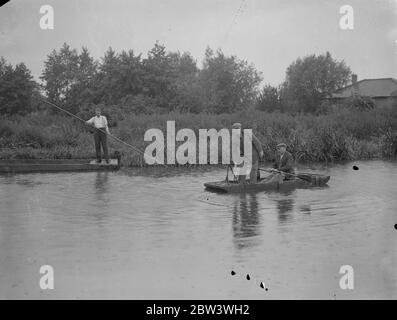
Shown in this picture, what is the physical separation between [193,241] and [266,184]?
584 cm

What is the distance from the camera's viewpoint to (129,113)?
34312mm

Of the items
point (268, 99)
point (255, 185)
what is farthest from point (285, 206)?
point (268, 99)

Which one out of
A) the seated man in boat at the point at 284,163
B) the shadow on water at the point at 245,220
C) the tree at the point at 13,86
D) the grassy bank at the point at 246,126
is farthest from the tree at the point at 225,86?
the shadow on water at the point at 245,220

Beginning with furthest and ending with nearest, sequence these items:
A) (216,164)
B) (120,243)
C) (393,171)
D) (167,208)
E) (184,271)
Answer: (216,164) → (393,171) → (167,208) → (120,243) → (184,271)

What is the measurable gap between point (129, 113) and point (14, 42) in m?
9.18

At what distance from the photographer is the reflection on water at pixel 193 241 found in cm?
809

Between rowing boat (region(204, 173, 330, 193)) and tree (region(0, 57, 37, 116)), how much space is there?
67.5 feet

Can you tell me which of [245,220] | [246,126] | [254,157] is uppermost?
[246,126]

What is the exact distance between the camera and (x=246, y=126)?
29.8 metres

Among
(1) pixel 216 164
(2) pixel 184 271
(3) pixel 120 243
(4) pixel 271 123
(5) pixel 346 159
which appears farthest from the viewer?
(4) pixel 271 123

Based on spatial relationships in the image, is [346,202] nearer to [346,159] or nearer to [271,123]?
[346,159]

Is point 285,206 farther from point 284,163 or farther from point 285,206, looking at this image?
point 284,163

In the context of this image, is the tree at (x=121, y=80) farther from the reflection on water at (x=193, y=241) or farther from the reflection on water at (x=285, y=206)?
the reflection on water at (x=285, y=206)
